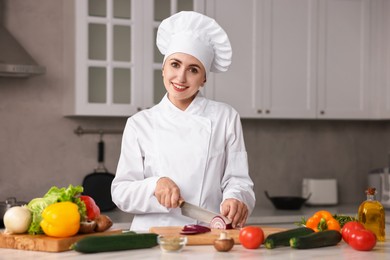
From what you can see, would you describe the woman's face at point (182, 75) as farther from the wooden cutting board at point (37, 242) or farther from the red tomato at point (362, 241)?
the red tomato at point (362, 241)

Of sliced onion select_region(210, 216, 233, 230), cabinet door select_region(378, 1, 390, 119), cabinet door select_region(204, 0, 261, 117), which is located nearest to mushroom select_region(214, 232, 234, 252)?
sliced onion select_region(210, 216, 233, 230)

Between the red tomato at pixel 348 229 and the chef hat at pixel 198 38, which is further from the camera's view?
the chef hat at pixel 198 38

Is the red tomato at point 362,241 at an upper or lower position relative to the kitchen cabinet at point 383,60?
lower

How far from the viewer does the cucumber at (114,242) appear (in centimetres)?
190

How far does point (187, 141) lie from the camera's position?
2.59 m

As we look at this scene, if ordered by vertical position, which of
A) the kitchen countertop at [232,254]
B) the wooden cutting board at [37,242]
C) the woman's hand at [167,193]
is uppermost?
the woman's hand at [167,193]

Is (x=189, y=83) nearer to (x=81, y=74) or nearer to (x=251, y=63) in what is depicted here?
(x=81, y=74)

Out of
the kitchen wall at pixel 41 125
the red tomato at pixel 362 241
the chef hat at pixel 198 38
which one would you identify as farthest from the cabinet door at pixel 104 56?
the red tomato at pixel 362 241

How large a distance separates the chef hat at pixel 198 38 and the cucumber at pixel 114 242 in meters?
0.78

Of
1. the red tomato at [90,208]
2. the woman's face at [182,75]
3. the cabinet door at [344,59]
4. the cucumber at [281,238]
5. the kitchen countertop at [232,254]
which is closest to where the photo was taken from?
the kitchen countertop at [232,254]

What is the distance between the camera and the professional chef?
251cm

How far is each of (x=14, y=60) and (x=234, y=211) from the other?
2144 mm

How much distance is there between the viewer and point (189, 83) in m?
2.49

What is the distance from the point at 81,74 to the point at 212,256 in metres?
2.45
